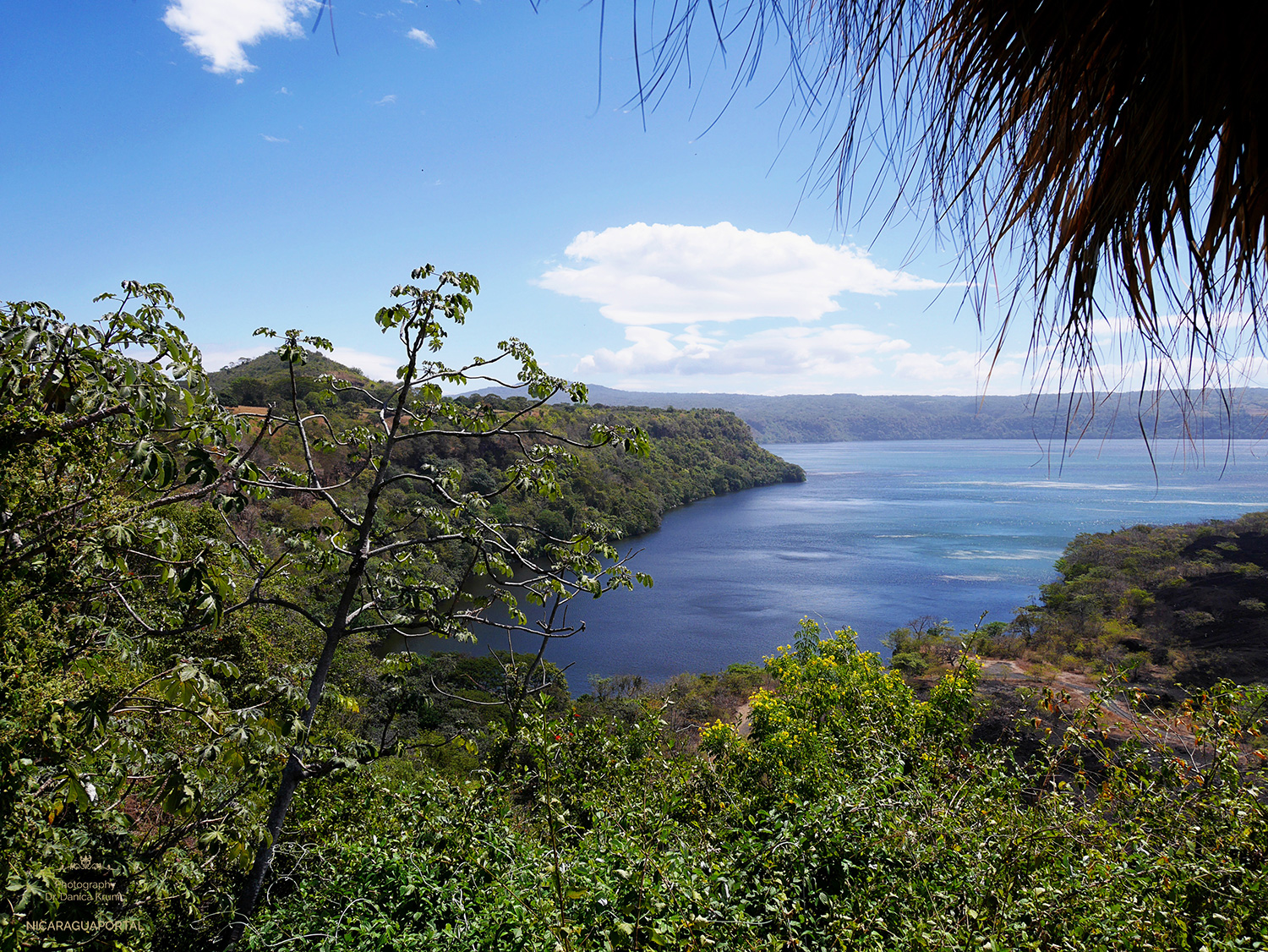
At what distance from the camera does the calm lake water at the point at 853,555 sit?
25062mm

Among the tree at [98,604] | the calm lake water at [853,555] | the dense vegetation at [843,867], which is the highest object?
the tree at [98,604]

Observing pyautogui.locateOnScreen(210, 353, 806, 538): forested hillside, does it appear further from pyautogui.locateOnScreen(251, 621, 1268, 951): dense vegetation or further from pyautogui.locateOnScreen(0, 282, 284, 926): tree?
pyautogui.locateOnScreen(251, 621, 1268, 951): dense vegetation

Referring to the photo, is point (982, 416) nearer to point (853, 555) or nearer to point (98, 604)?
point (853, 555)

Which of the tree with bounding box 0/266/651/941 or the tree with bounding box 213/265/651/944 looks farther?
the tree with bounding box 213/265/651/944

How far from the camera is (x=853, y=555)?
38.7m

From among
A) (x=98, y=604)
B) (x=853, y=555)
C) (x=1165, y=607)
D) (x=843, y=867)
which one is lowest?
(x=1165, y=607)

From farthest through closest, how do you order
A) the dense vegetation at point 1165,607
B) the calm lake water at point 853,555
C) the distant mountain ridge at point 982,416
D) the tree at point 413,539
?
the calm lake water at point 853,555 → the dense vegetation at point 1165,607 → the tree at point 413,539 → the distant mountain ridge at point 982,416

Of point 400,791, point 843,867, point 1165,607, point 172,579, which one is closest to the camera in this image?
point 172,579

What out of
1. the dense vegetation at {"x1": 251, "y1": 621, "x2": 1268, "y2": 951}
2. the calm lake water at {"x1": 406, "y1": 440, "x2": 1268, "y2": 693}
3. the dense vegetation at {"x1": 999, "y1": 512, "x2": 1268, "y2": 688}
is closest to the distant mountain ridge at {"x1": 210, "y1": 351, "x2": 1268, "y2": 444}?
the calm lake water at {"x1": 406, "y1": 440, "x2": 1268, "y2": 693}

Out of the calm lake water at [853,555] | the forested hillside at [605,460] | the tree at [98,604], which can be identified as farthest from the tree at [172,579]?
the calm lake water at [853,555]

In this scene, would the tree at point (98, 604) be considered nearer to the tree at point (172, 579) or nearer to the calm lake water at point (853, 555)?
A: the tree at point (172, 579)

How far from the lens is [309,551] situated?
3.00 meters

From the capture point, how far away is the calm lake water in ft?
82.2

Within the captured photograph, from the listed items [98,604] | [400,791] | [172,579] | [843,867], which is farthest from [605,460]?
[172,579]
